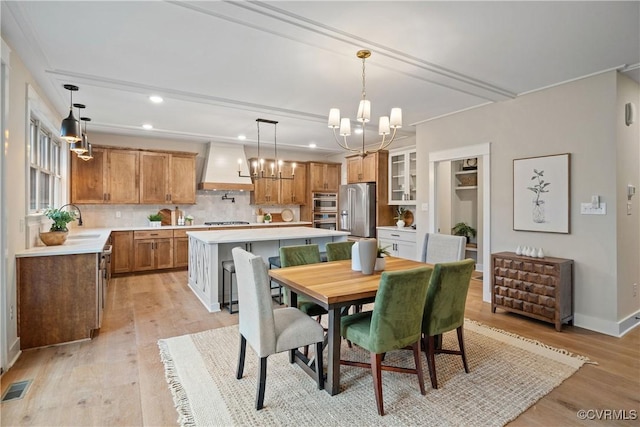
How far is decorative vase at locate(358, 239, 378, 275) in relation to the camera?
2.58m

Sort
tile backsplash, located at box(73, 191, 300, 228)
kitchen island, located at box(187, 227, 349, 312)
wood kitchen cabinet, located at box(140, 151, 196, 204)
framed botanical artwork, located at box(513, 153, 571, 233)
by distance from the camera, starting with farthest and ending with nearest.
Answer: wood kitchen cabinet, located at box(140, 151, 196, 204) < tile backsplash, located at box(73, 191, 300, 228) < kitchen island, located at box(187, 227, 349, 312) < framed botanical artwork, located at box(513, 153, 571, 233)

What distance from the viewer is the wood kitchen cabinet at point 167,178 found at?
247 inches

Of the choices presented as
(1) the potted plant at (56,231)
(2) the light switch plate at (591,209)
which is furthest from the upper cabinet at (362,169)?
(1) the potted plant at (56,231)

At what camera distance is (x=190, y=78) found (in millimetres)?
3359

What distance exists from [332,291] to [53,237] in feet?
9.63

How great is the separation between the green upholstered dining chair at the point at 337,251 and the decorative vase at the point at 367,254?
30.2 inches

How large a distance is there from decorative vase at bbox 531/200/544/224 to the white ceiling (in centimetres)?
127

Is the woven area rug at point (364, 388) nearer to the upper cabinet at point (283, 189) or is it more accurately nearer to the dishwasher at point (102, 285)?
the dishwasher at point (102, 285)

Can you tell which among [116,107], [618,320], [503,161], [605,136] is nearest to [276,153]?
[116,107]

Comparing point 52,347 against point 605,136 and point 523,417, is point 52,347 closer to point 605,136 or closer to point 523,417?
point 523,417

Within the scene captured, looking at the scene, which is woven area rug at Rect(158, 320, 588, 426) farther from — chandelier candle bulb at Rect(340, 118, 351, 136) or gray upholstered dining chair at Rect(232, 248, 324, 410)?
chandelier candle bulb at Rect(340, 118, 351, 136)

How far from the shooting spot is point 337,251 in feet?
11.1

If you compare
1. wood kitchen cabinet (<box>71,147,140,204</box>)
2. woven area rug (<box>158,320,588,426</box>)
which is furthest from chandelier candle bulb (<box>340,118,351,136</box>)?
wood kitchen cabinet (<box>71,147,140,204</box>)

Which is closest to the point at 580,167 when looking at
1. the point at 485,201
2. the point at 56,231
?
the point at 485,201
